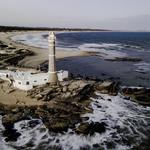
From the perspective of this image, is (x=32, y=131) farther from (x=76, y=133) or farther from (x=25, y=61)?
(x=25, y=61)

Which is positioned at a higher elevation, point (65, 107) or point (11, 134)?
point (65, 107)

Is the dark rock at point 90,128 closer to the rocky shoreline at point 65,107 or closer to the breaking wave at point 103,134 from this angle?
the rocky shoreline at point 65,107

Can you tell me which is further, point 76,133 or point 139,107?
point 139,107

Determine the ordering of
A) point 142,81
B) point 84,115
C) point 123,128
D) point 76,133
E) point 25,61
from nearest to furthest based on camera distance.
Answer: point 76,133 < point 123,128 < point 84,115 < point 142,81 < point 25,61

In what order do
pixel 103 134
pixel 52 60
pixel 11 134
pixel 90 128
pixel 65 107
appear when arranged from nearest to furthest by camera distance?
pixel 11 134 → pixel 103 134 → pixel 90 128 → pixel 65 107 → pixel 52 60

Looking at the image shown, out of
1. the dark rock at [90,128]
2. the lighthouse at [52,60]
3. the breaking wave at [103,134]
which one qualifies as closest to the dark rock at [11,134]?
the breaking wave at [103,134]

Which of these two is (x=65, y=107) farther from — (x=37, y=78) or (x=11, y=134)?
(x=37, y=78)

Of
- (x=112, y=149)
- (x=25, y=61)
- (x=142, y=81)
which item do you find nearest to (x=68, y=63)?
(x=25, y=61)

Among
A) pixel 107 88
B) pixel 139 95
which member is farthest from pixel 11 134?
pixel 139 95

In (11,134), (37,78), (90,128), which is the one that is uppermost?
(37,78)
